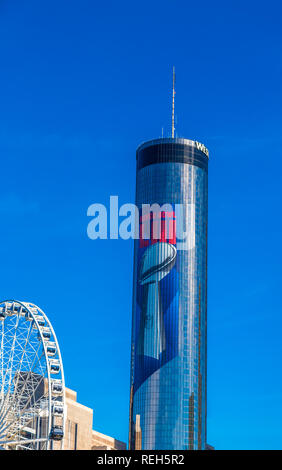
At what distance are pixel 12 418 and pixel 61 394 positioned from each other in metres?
8.40
